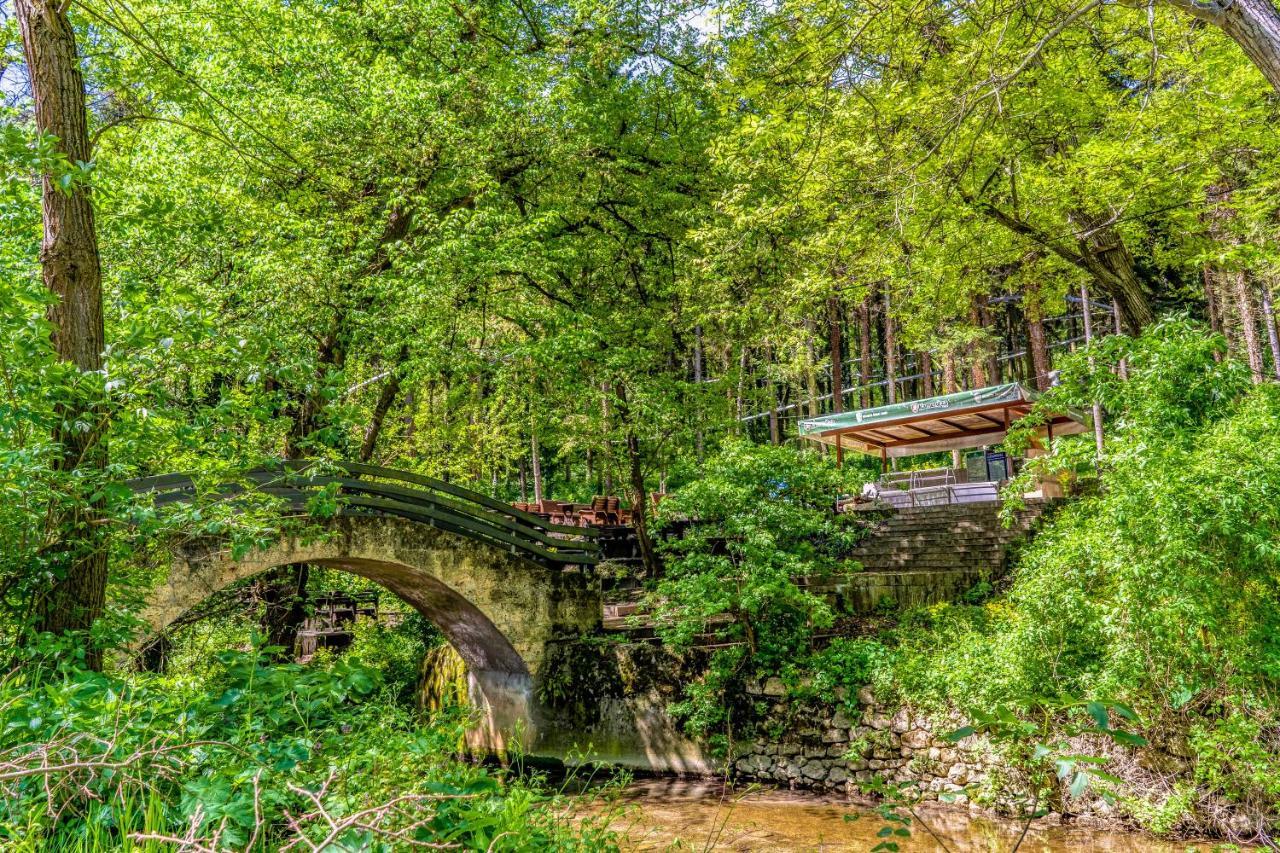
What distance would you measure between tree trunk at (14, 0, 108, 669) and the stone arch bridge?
466 centimetres

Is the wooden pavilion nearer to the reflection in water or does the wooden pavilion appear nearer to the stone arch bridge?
the stone arch bridge

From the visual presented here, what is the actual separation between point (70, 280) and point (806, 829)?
7507mm

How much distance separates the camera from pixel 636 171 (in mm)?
12805

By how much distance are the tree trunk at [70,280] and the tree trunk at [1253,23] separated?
5.31m

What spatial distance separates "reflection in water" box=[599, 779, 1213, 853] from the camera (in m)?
6.84

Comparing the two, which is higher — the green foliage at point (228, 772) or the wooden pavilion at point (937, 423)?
the wooden pavilion at point (937, 423)

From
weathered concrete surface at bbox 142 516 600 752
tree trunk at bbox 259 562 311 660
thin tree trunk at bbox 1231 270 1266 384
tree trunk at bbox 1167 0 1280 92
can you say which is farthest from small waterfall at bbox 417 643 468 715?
thin tree trunk at bbox 1231 270 1266 384

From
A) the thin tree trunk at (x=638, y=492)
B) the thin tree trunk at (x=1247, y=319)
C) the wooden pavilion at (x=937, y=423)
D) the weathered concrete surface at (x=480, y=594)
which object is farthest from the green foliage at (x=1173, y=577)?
the thin tree trunk at (x=1247, y=319)

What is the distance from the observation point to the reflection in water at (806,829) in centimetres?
684

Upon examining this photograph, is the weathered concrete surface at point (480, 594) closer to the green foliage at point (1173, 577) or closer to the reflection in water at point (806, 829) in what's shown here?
the reflection in water at point (806, 829)

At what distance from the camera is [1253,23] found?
3.52 meters

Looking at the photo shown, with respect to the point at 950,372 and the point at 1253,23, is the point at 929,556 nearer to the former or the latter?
the point at 1253,23

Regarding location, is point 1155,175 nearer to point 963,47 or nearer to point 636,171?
point 963,47

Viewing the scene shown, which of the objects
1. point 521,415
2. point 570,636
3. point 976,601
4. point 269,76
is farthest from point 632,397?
point 269,76
